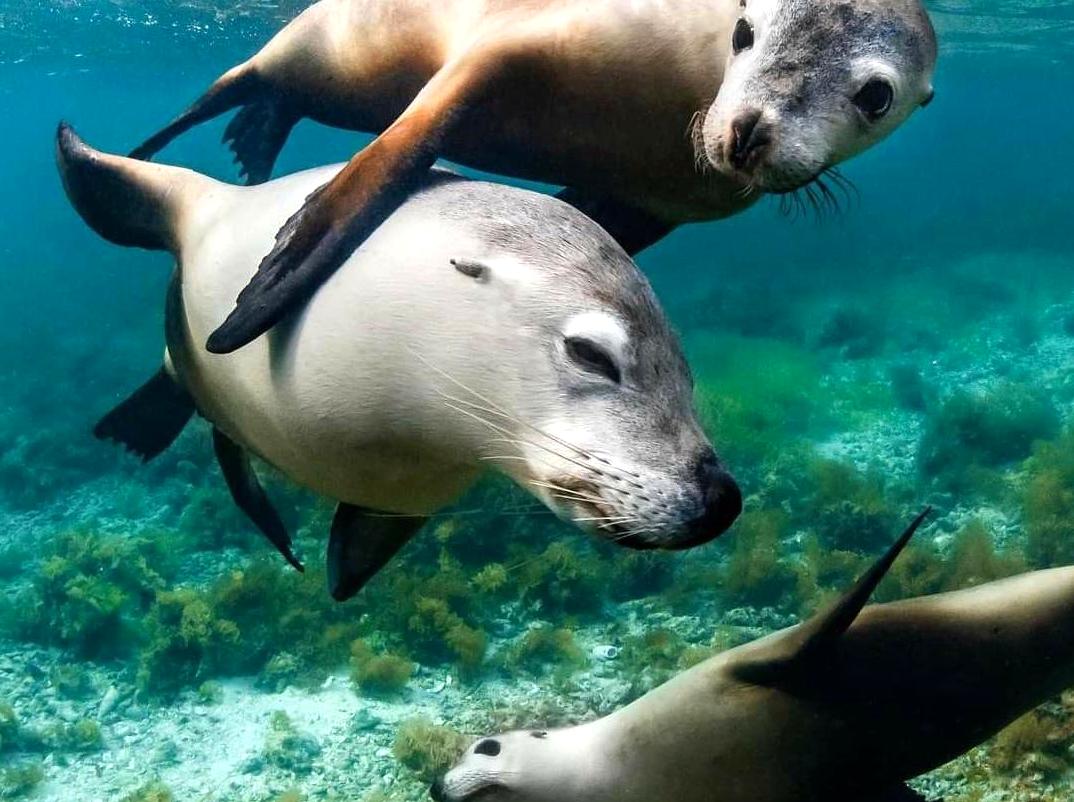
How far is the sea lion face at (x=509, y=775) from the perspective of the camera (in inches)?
138

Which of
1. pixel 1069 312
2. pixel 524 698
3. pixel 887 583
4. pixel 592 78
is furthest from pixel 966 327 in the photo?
pixel 592 78

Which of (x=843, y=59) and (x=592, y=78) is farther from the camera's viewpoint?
(x=592, y=78)

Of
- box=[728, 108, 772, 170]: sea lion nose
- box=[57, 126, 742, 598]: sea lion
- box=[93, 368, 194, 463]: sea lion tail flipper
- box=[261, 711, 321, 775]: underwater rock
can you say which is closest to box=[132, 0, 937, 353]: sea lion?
box=[728, 108, 772, 170]: sea lion nose

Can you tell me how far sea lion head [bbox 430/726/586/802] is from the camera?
351cm

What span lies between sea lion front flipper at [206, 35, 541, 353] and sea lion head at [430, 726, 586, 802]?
229 centimetres

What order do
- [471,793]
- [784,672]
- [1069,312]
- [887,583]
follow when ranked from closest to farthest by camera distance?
[784,672] → [471,793] → [887,583] → [1069,312]

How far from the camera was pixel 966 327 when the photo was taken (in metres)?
15.0

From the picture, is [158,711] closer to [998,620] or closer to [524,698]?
[524,698]

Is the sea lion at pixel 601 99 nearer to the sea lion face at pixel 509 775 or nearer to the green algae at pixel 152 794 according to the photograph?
the sea lion face at pixel 509 775

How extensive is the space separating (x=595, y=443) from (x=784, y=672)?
169cm

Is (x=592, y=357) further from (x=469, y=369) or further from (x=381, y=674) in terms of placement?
(x=381, y=674)

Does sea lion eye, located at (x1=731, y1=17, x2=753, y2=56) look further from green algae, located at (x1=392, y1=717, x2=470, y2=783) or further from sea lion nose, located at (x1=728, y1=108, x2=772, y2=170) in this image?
green algae, located at (x1=392, y1=717, x2=470, y2=783)

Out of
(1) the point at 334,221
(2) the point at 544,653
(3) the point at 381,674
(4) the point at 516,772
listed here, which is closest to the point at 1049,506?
(2) the point at 544,653

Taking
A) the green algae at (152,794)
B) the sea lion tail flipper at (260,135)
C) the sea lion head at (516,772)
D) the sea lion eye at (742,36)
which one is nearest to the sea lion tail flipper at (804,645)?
the sea lion head at (516,772)
